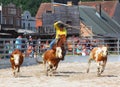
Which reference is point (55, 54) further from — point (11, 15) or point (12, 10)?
point (12, 10)

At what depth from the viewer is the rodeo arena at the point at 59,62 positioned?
14.4 metres

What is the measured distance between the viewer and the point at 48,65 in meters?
16.2

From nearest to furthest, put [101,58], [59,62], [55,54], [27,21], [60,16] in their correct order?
[55,54] < [101,58] < [59,62] < [60,16] < [27,21]

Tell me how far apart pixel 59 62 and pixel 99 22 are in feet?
134

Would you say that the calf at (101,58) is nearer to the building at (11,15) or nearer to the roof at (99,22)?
the roof at (99,22)

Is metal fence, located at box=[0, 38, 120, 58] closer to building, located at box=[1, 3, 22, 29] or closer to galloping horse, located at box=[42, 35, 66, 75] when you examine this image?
galloping horse, located at box=[42, 35, 66, 75]

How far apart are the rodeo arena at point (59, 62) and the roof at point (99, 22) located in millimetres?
10726

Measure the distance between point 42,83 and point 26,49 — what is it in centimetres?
1328

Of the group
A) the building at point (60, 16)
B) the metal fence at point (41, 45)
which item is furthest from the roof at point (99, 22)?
the metal fence at point (41, 45)

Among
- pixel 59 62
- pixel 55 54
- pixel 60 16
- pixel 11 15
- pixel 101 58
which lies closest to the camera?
pixel 55 54

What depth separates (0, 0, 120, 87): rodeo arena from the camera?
14.4 metres

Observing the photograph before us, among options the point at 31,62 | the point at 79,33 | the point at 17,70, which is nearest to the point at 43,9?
the point at 79,33

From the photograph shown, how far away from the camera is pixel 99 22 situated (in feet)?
213

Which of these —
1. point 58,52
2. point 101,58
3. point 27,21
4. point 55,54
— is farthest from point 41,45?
point 27,21
